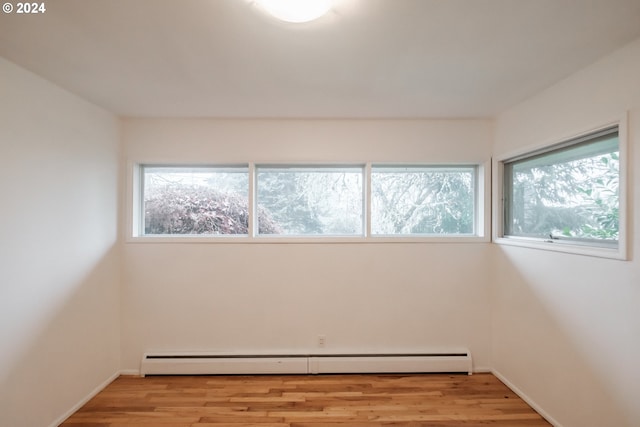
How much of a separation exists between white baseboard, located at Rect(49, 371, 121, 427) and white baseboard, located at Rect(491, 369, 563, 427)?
3497mm

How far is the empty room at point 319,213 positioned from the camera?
152cm

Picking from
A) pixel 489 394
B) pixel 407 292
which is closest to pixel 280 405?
pixel 407 292

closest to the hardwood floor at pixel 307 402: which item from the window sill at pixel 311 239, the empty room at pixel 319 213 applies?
the empty room at pixel 319 213

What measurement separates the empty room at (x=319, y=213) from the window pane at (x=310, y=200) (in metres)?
0.02

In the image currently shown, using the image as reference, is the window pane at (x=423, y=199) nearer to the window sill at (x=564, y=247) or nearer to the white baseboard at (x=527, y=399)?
the window sill at (x=564, y=247)

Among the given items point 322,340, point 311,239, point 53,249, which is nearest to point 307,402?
point 322,340

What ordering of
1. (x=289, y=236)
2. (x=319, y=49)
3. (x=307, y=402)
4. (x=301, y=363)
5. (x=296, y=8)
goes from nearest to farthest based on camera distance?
(x=296, y=8)
(x=319, y=49)
(x=307, y=402)
(x=301, y=363)
(x=289, y=236)

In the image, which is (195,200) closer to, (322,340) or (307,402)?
(322,340)

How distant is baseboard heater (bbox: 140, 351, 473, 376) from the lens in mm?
2600

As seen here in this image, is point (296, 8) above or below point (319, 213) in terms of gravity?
above

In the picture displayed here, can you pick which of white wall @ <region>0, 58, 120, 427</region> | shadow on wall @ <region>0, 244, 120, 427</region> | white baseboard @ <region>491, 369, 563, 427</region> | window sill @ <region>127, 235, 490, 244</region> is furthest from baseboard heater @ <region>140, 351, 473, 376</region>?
window sill @ <region>127, 235, 490, 244</region>

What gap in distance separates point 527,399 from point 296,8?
3.11 meters

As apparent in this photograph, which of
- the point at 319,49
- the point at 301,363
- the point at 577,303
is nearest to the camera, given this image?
the point at 319,49

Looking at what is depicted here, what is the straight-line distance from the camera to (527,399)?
7.34ft
